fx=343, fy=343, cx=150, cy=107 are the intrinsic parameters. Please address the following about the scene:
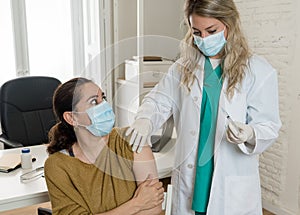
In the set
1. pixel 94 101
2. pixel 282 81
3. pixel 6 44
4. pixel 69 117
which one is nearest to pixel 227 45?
pixel 94 101

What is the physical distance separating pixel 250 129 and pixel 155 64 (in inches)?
16.5

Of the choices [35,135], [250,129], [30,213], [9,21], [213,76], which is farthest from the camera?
[9,21]

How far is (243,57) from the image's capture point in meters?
1.18

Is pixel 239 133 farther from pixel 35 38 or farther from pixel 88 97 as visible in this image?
pixel 35 38

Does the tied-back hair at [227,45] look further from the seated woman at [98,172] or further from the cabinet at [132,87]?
the seated woman at [98,172]

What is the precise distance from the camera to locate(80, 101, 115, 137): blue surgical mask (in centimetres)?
113

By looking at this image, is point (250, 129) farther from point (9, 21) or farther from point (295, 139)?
point (9, 21)

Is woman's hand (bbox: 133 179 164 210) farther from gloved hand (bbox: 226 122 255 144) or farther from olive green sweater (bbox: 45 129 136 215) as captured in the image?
gloved hand (bbox: 226 122 255 144)

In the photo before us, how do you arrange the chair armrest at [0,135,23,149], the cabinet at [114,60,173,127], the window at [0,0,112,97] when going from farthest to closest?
the window at [0,0,112,97], the chair armrest at [0,135,23,149], the cabinet at [114,60,173,127]

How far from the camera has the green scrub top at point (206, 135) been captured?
1.20 meters

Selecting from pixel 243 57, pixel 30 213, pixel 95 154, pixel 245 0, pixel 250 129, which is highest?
pixel 245 0

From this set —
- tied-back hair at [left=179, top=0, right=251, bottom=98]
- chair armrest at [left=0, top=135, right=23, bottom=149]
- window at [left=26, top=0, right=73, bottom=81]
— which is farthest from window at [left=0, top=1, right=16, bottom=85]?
tied-back hair at [left=179, top=0, right=251, bottom=98]

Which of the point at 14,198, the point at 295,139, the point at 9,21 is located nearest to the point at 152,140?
the point at 14,198

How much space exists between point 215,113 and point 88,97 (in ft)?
1.44
